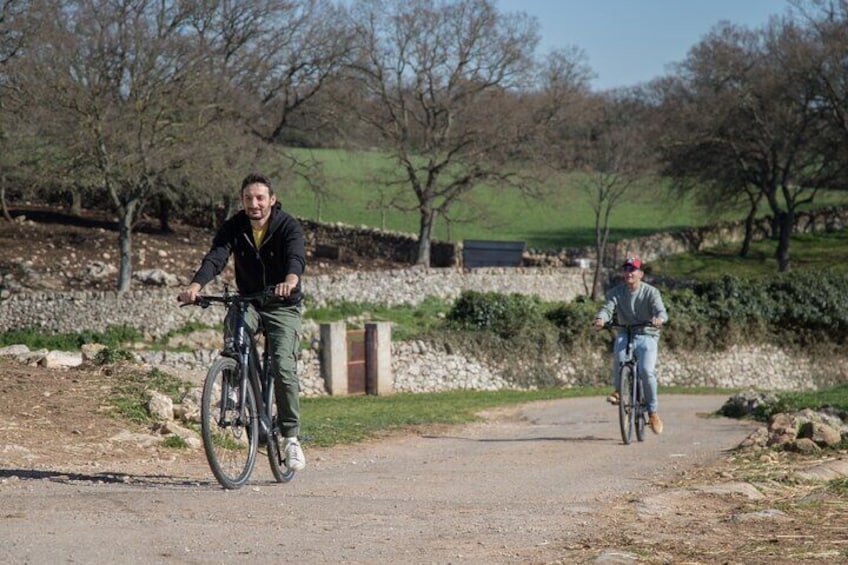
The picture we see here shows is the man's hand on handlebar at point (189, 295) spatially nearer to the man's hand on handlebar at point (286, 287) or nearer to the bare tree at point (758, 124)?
the man's hand on handlebar at point (286, 287)

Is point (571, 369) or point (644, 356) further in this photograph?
point (571, 369)

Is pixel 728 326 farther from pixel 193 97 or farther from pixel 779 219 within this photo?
pixel 779 219

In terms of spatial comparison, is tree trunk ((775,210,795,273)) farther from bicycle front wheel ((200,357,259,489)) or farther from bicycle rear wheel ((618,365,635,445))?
bicycle front wheel ((200,357,259,489))

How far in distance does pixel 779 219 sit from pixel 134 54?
102ft

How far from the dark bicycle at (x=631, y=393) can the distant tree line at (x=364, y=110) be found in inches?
923

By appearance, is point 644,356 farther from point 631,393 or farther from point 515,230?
point 515,230

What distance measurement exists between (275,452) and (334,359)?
1942cm

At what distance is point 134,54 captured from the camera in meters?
36.5

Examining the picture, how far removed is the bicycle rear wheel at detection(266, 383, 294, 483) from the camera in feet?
32.2

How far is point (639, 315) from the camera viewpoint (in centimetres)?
1508

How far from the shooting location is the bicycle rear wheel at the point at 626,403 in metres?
14.7

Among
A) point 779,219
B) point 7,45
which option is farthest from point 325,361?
point 779,219

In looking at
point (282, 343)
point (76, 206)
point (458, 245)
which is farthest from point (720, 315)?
point (282, 343)

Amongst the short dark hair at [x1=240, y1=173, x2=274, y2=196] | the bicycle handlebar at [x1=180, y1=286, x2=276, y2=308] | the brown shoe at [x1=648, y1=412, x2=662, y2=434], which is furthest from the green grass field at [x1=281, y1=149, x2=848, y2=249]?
the bicycle handlebar at [x1=180, y1=286, x2=276, y2=308]
